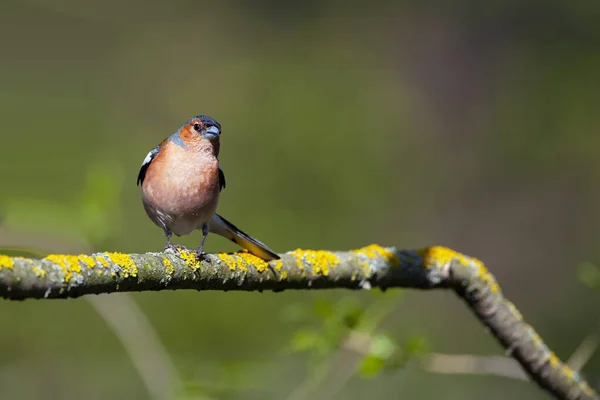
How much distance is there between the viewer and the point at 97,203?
3539 millimetres

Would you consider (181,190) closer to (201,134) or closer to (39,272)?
(201,134)

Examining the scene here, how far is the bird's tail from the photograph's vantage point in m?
2.92

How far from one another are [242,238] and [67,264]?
1133 millimetres

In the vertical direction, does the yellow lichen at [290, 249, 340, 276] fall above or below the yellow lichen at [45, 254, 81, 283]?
below

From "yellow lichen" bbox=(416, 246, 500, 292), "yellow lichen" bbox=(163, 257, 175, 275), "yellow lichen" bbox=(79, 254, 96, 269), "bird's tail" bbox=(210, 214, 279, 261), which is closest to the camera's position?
"yellow lichen" bbox=(79, 254, 96, 269)

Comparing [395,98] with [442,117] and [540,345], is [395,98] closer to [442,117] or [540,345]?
[442,117]

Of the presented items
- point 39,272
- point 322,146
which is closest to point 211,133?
point 39,272

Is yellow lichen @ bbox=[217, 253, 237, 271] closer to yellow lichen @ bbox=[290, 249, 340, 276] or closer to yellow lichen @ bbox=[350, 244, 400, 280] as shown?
yellow lichen @ bbox=[290, 249, 340, 276]

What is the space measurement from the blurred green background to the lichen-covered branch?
94.2 inches

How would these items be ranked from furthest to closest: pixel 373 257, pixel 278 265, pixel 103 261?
pixel 373 257, pixel 278 265, pixel 103 261

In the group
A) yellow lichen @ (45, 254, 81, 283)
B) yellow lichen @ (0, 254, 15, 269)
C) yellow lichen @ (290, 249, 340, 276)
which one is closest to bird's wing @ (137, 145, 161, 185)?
yellow lichen @ (290, 249, 340, 276)

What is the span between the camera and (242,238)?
3131mm

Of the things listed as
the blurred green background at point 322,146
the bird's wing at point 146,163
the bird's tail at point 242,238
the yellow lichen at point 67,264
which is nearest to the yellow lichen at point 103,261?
the yellow lichen at point 67,264

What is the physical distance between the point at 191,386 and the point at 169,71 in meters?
9.52
